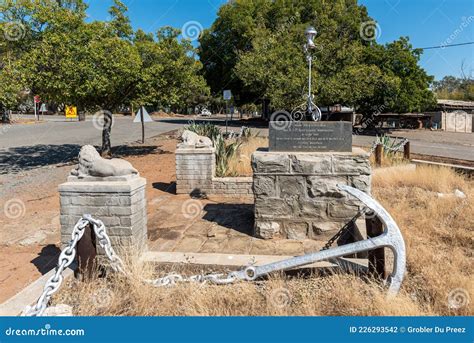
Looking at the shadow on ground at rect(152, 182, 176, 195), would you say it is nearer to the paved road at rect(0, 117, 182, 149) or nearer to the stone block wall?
the stone block wall

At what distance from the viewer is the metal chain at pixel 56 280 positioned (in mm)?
2902

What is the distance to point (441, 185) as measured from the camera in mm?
7883

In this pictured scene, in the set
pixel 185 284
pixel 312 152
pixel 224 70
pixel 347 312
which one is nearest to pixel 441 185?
pixel 312 152

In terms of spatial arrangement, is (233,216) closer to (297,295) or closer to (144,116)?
(297,295)

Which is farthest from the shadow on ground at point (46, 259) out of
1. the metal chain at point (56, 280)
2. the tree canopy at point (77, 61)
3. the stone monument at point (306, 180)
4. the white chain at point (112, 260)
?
the tree canopy at point (77, 61)

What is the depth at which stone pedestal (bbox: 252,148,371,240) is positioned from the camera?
5.08 metres

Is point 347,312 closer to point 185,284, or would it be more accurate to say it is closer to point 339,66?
point 185,284

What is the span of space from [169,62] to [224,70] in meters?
20.6

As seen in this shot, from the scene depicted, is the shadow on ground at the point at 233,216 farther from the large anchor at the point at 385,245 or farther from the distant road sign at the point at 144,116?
the distant road sign at the point at 144,116

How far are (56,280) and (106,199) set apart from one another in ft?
3.82

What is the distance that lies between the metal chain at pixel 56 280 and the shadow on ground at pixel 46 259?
52.0 inches

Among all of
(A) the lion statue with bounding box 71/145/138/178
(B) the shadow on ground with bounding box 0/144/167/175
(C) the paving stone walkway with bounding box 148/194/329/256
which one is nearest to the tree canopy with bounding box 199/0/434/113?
(B) the shadow on ground with bounding box 0/144/167/175

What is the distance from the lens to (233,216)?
21.4 ft

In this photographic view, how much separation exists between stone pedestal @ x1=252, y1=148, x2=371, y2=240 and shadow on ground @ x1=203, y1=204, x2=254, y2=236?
1.82ft
